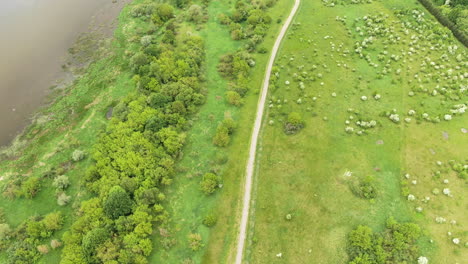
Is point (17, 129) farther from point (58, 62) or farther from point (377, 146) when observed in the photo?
point (377, 146)

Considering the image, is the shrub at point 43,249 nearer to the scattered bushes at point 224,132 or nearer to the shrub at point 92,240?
the shrub at point 92,240

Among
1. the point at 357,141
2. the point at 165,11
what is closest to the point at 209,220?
the point at 357,141

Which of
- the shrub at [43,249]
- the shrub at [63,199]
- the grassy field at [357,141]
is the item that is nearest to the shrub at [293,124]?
the grassy field at [357,141]

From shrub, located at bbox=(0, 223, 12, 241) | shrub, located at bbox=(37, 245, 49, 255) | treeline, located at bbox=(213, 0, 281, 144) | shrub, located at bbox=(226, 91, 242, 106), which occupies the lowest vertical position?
shrub, located at bbox=(37, 245, 49, 255)

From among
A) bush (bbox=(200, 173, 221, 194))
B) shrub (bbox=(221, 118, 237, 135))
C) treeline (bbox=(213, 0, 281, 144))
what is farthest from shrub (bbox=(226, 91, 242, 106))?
bush (bbox=(200, 173, 221, 194))

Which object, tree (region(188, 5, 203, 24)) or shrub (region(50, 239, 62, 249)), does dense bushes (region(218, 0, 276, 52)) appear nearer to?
tree (region(188, 5, 203, 24))
